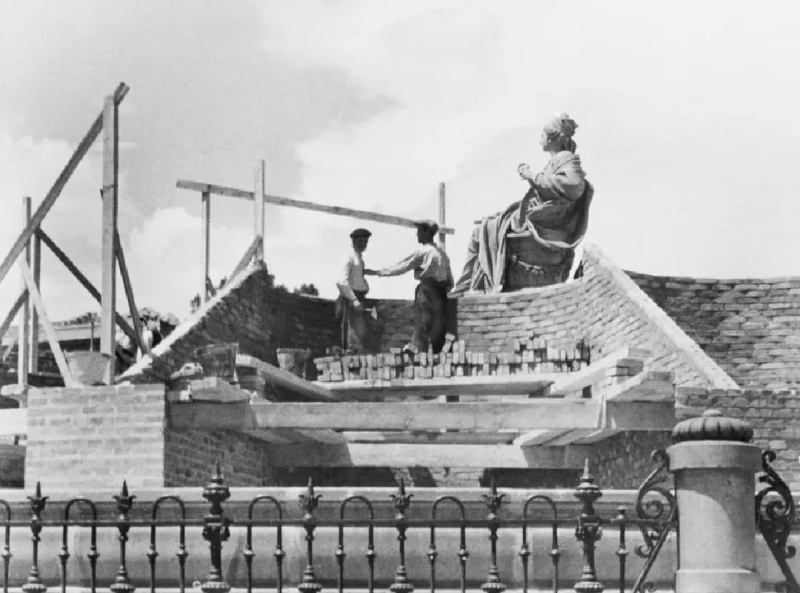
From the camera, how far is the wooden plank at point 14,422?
17.6 metres

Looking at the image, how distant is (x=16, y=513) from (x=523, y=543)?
327 cm

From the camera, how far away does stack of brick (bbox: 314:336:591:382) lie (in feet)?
73.1

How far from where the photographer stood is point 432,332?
23.7 metres

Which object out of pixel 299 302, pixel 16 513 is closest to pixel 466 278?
pixel 299 302

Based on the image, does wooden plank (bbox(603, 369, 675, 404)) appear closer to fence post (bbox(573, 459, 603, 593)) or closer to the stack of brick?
the stack of brick

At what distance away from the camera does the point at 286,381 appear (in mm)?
20578

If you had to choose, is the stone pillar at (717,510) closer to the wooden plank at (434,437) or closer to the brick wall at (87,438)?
the brick wall at (87,438)

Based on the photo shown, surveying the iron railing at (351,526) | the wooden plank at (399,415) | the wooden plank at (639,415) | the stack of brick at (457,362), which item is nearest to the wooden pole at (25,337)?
the wooden plank at (399,415)

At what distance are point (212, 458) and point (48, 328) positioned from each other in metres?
2.00

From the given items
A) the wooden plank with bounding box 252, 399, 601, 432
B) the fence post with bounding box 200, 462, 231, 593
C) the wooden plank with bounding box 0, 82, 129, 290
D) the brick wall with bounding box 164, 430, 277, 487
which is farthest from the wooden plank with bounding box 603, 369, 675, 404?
the fence post with bounding box 200, 462, 231, 593

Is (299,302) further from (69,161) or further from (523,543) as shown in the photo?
(523,543)

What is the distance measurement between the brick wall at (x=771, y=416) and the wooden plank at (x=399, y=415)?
1780 millimetres

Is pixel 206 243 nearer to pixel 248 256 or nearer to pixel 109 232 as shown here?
pixel 248 256

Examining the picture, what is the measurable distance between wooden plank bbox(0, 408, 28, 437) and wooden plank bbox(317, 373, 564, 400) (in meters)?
5.53
